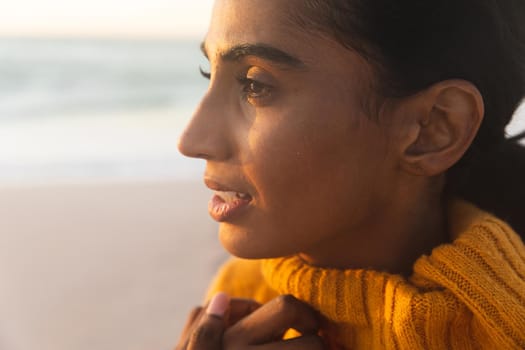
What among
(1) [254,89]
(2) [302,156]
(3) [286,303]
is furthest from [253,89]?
(3) [286,303]

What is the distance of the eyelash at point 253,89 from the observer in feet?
3.06

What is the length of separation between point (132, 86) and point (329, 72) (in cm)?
700

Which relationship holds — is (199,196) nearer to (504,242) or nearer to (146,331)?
(146,331)

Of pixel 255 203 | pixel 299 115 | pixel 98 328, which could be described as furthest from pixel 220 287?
pixel 98 328

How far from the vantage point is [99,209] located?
103 inches

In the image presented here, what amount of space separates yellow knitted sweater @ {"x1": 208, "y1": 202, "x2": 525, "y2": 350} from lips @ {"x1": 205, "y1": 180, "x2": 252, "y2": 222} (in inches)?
6.1

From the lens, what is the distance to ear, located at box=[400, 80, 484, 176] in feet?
3.06

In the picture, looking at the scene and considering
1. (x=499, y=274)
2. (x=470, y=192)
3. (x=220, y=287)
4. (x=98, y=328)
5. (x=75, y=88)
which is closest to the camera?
(x=499, y=274)

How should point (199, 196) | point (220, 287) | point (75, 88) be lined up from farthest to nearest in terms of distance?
point (75, 88)
point (199, 196)
point (220, 287)

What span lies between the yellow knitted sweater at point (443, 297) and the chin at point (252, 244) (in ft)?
0.26

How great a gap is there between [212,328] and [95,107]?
18.0 feet

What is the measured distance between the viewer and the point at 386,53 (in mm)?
897

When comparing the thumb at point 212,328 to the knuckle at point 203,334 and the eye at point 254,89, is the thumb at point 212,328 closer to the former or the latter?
the knuckle at point 203,334

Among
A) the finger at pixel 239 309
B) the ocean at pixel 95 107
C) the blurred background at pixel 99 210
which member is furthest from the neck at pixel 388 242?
the ocean at pixel 95 107
